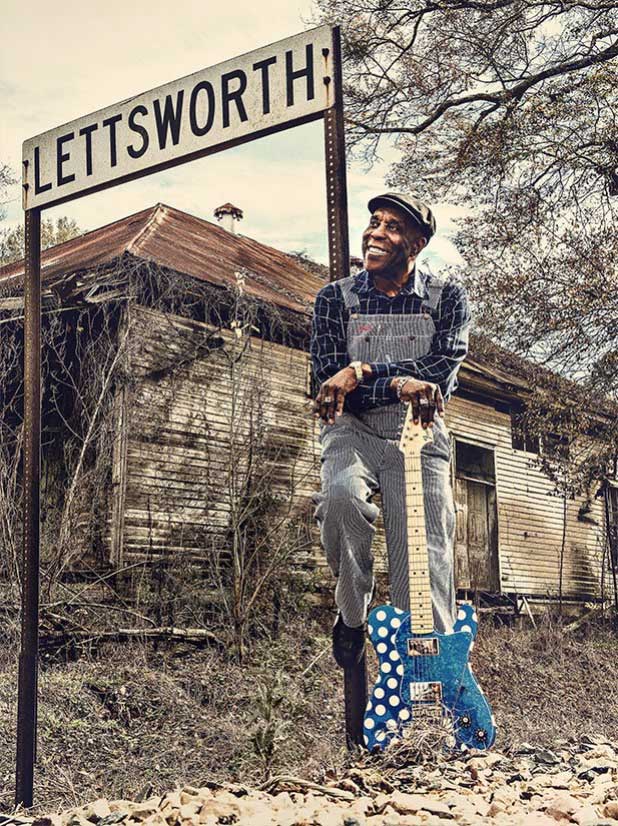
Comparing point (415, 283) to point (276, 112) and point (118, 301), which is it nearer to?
point (276, 112)

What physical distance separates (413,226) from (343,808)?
3.02 m

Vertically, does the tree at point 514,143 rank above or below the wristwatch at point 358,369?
above

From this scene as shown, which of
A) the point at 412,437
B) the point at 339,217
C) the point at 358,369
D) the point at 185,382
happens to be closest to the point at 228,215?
the point at 185,382

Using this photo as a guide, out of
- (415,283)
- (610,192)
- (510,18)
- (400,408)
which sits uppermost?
(510,18)

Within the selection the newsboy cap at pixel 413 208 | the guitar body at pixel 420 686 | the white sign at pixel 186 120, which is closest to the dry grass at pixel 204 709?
the guitar body at pixel 420 686

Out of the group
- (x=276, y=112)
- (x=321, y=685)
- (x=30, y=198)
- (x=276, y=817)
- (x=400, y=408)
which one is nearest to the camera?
(x=276, y=817)

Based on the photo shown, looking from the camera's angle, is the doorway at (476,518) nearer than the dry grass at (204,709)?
No

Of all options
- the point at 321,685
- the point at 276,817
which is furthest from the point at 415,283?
the point at 321,685

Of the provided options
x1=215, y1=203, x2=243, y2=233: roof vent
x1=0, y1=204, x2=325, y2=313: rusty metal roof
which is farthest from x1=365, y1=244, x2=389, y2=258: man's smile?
x1=215, y1=203, x2=243, y2=233: roof vent

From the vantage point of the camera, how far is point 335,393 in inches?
215

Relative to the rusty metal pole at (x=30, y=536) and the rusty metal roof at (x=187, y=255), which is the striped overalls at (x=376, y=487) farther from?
the rusty metal roof at (x=187, y=255)

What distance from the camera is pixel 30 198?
23.7ft

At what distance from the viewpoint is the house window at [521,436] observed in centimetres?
1523

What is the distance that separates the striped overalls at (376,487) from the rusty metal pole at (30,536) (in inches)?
85.5
